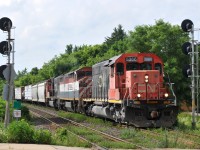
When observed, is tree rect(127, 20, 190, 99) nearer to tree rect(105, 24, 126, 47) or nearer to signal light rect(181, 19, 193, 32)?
signal light rect(181, 19, 193, 32)

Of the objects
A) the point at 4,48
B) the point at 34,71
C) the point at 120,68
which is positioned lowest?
the point at 120,68

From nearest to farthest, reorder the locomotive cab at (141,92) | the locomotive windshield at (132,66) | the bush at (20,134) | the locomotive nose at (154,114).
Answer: the bush at (20,134)
the locomotive nose at (154,114)
the locomotive cab at (141,92)
the locomotive windshield at (132,66)

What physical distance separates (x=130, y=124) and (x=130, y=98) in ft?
6.05

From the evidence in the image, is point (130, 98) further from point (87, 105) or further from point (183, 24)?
point (87, 105)

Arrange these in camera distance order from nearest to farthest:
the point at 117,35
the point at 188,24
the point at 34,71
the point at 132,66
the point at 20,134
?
the point at 20,134 < the point at 132,66 < the point at 188,24 < the point at 117,35 < the point at 34,71

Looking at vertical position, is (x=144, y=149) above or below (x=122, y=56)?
below

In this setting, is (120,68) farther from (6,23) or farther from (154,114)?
(6,23)

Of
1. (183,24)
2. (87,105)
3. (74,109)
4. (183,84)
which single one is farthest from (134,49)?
(183,24)

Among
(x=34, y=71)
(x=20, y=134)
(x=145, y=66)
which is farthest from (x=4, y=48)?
(x=34, y=71)

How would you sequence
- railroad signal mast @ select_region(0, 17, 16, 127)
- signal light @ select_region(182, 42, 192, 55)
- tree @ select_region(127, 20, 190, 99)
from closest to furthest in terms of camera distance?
1. railroad signal mast @ select_region(0, 17, 16, 127)
2. signal light @ select_region(182, 42, 192, 55)
3. tree @ select_region(127, 20, 190, 99)

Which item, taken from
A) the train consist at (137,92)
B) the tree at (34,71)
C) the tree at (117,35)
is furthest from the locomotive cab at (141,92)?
the tree at (34,71)

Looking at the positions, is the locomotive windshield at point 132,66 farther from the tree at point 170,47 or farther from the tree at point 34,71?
the tree at point 34,71

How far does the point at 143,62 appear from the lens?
72.0 ft

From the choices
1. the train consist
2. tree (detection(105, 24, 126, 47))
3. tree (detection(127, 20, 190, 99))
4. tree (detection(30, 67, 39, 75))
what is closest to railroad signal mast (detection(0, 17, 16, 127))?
the train consist
